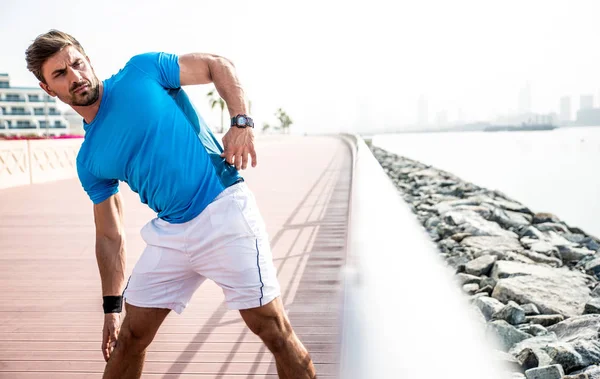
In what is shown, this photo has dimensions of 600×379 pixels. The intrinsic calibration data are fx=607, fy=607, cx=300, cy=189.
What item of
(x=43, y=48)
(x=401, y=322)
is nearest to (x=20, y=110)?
(x=43, y=48)

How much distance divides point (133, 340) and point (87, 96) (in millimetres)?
940

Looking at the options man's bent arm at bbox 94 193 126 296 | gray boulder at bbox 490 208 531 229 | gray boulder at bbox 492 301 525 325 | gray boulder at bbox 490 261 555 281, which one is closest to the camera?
man's bent arm at bbox 94 193 126 296

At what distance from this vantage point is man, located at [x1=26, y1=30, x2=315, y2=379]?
6.86ft

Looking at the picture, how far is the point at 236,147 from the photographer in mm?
2125

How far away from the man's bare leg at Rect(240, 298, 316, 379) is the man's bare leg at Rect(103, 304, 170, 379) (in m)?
0.42

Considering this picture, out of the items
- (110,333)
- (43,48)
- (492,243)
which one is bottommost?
(492,243)

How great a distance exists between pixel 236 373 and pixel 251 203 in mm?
1579

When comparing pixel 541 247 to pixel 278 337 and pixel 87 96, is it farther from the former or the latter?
pixel 87 96

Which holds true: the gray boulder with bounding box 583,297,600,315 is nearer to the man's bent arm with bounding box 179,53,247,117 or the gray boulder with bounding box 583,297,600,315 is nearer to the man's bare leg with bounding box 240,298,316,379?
the man's bare leg with bounding box 240,298,316,379

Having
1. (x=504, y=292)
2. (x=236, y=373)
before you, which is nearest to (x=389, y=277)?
(x=236, y=373)

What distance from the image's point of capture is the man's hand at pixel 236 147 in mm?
2123

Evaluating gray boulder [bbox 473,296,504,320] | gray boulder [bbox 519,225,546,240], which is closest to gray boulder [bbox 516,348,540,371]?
gray boulder [bbox 473,296,504,320]

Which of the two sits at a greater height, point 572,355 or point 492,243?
point 572,355

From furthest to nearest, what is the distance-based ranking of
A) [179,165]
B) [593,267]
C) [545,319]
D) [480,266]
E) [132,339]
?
[593,267] → [480,266] → [545,319] → [132,339] → [179,165]
